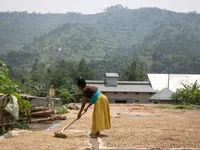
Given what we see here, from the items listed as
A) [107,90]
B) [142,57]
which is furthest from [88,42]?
[107,90]

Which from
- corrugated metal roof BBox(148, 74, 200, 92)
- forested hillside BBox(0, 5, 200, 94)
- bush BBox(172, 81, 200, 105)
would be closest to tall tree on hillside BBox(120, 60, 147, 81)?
forested hillside BBox(0, 5, 200, 94)

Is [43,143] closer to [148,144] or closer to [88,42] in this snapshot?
[148,144]

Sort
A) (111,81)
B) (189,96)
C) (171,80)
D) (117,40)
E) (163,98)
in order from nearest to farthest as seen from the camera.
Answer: (189,96)
(163,98)
(111,81)
(171,80)
(117,40)

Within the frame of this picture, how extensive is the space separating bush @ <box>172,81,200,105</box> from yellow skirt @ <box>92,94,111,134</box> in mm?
20557

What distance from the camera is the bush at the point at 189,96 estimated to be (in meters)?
25.6

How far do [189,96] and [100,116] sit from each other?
21.5 metres

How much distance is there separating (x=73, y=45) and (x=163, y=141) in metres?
104

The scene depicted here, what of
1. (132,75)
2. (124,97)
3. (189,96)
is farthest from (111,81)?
(189,96)

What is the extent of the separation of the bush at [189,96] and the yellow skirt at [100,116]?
20.6 m

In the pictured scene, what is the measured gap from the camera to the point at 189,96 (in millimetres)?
26297

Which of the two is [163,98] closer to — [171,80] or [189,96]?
[189,96]

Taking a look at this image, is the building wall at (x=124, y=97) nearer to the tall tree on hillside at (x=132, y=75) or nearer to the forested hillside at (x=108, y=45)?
the tall tree on hillside at (x=132, y=75)

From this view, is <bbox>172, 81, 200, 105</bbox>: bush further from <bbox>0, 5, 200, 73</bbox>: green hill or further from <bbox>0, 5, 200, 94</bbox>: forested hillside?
<bbox>0, 5, 200, 73</bbox>: green hill

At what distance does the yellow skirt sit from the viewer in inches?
242
